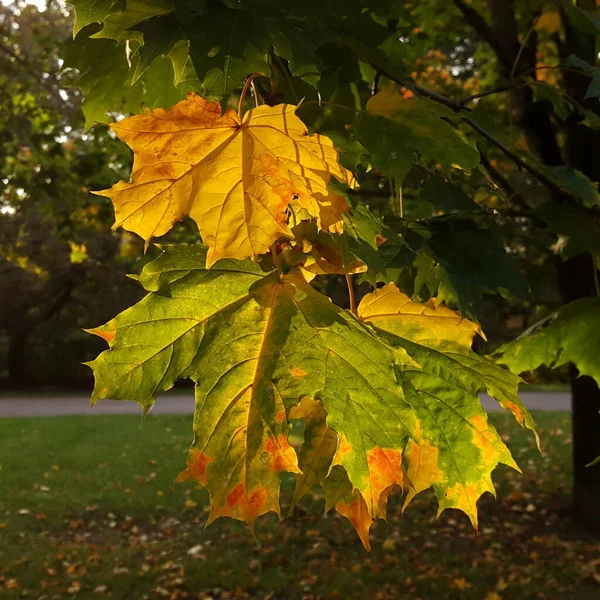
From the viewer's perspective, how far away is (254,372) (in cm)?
94

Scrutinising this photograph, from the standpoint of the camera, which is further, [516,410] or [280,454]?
[516,410]

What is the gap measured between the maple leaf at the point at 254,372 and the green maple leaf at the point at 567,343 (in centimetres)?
99

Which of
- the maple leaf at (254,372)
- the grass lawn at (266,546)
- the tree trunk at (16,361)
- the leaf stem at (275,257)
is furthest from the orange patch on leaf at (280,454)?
the tree trunk at (16,361)

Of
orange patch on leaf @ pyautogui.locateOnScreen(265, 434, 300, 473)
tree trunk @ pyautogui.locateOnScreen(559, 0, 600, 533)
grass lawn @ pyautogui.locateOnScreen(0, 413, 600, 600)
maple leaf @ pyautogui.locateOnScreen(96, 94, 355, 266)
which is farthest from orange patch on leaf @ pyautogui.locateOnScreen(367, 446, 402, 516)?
tree trunk @ pyautogui.locateOnScreen(559, 0, 600, 533)

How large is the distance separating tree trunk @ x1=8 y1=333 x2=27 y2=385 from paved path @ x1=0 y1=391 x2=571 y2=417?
2504 mm

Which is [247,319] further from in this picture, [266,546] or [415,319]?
[266,546]

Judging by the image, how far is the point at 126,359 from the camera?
97cm

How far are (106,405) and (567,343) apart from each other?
16826 millimetres

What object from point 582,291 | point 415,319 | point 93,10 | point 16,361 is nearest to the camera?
point 93,10

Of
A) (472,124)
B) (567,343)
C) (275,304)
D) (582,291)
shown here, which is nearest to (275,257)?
(275,304)

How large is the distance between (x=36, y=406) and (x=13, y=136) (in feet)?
36.7

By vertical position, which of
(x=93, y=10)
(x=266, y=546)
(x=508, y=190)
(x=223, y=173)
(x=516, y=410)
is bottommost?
(x=266, y=546)

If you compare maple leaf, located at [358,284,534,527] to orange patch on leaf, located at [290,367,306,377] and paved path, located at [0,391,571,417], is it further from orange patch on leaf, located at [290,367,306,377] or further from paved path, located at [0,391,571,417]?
paved path, located at [0,391,571,417]

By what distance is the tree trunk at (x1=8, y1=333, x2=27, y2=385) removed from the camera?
2139 cm
